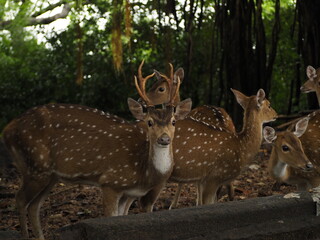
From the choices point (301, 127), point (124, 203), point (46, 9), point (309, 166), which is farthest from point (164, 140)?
point (46, 9)

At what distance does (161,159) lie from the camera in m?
5.08

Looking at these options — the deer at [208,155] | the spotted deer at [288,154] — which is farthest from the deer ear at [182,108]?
the spotted deer at [288,154]

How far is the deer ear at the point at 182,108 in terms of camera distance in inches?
213

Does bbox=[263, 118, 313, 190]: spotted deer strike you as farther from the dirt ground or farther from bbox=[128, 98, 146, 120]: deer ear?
bbox=[128, 98, 146, 120]: deer ear

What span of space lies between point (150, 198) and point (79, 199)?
70.3 inches

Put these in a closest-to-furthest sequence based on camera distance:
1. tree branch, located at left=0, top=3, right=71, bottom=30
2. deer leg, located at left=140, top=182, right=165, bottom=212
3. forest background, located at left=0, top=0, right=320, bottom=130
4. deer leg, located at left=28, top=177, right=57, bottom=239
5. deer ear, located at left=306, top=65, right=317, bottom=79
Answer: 1. deer leg, located at left=140, top=182, right=165, bottom=212
2. deer leg, located at left=28, top=177, right=57, bottom=239
3. deer ear, located at left=306, top=65, right=317, bottom=79
4. forest background, located at left=0, top=0, right=320, bottom=130
5. tree branch, located at left=0, top=3, right=71, bottom=30

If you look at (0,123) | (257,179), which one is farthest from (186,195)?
(0,123)

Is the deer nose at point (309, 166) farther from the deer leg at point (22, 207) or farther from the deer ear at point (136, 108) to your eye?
the deer leg at point (22, 207)

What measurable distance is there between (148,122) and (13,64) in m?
9.67

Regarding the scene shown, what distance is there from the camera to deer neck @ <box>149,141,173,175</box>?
16.6 ft

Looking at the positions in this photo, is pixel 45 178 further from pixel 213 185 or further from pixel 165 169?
pixel 213 185

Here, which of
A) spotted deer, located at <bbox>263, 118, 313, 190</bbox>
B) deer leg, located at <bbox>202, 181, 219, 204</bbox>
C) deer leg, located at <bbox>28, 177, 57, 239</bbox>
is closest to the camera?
deer leg, located at <bbox>28, 177, 57, 239</bbox>

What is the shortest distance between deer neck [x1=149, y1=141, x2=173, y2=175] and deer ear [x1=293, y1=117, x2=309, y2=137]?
5.07 ft

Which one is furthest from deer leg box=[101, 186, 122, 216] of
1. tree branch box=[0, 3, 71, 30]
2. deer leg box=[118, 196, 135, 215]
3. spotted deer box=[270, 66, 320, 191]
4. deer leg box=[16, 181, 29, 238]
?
tree branch box=[0, 3, 71, 30]
